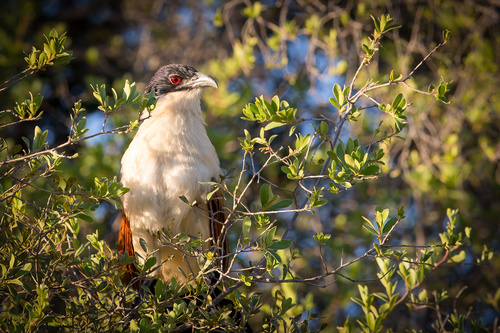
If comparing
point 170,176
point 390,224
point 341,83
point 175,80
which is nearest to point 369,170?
point 390,224

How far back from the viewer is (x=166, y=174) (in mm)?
2561

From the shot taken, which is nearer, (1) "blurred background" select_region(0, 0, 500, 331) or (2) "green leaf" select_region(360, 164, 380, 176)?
(2) "green leaf" select_region(360, 164, 380, 176)

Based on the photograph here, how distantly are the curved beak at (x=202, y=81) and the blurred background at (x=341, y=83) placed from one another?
78 centimetres

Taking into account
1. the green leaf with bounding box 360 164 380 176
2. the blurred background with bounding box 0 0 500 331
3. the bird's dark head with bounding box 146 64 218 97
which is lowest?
the blurred background with bounding box 0 0 500 331

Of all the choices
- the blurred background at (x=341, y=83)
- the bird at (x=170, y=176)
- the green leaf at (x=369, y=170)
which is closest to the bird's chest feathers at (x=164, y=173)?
the bird at (x=170, y=176)

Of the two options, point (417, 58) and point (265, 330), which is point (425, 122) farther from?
point (265, 330)

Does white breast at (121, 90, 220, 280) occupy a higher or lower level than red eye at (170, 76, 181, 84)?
lower

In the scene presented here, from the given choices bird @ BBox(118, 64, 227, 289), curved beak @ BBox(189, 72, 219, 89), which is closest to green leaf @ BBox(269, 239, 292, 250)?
bird @ BBox(118, 64, 227, 289)

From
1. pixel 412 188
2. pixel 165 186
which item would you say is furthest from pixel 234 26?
pixel 165 186

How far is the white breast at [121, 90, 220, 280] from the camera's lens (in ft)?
8.36

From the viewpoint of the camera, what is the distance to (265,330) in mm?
2010

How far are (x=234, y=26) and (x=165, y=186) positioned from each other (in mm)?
2803

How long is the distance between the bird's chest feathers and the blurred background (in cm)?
86

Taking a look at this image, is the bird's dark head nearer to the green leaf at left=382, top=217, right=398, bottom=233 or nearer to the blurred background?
the blurred background
